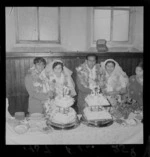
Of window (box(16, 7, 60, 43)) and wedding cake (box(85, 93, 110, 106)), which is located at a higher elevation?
window (box(16, 7, 60, 43))

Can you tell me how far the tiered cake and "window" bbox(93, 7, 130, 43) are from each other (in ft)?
1.15

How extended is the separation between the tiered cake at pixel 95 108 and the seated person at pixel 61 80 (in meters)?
0.11

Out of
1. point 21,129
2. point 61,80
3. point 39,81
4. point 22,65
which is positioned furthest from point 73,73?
point 21,129

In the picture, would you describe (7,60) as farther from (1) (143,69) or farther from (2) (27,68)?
(1) (143,69)

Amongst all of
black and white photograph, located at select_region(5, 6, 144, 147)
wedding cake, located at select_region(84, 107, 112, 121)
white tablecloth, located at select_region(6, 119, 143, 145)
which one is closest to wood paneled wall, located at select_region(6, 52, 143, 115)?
black and white photograph, located at select_region(5, 6, 144, 147)

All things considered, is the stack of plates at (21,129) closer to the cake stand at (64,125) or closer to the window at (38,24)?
the cake stand at (64,125)

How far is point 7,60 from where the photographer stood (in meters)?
1.79

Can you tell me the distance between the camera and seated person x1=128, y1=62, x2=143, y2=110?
1826mm

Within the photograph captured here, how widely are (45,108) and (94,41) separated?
0.51 m

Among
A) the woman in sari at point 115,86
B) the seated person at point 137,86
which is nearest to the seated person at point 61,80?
the woman in sari at point 115,86

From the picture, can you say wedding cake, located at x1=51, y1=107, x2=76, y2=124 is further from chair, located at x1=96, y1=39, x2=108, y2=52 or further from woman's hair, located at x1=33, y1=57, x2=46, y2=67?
chair, located at x1=96, y1=39, x2=108, y2=52

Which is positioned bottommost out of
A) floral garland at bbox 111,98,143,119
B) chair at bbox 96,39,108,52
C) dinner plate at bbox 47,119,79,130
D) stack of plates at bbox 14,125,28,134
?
stack of plates at bbox 14,125,28,134

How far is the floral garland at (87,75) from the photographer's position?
1818mm
